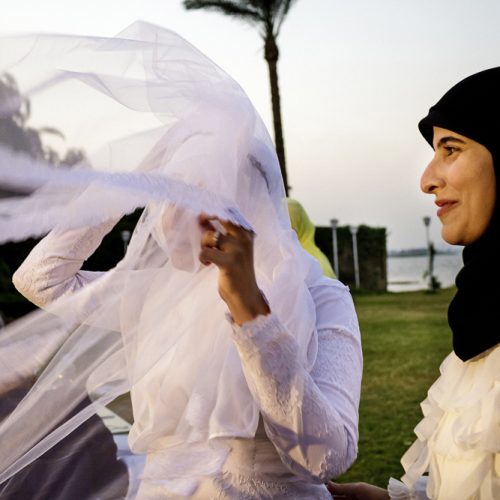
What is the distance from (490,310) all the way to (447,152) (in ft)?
1.21

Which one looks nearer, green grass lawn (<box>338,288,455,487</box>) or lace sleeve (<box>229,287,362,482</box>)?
lace sleeve (<box>229,287,362,482</box>)

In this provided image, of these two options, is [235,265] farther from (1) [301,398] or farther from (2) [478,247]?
(2) [478,247]

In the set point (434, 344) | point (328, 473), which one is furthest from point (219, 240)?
point (434, 344)

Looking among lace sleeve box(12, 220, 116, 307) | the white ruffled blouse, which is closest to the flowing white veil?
lace sleeve box(12, 220, 116, 307)

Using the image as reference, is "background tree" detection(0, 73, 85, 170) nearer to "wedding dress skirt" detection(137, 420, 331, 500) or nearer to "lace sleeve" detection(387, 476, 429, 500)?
"wedding dress skirt" detection(137, 420, 331, 500)

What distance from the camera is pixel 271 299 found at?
182 centimetres

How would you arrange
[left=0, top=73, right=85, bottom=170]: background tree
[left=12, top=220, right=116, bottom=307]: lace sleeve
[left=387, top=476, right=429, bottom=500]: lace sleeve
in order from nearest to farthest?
[left=0, top=73, right=85, bottom=170]: background tree, [left=387, top=476, right=429, bottom=500]: lace sleeve, [left=12, top=220, right=116, bottom=307]: lace sleeve

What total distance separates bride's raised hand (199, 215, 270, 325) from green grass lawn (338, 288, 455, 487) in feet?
15.7

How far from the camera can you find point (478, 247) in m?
1.78

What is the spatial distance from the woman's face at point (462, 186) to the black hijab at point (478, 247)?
0.6 inches

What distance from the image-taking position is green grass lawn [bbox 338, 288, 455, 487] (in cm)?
669

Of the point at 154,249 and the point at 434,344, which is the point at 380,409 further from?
the point at 154,249

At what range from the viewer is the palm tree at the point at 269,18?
1817cm

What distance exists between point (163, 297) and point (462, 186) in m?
0.72
